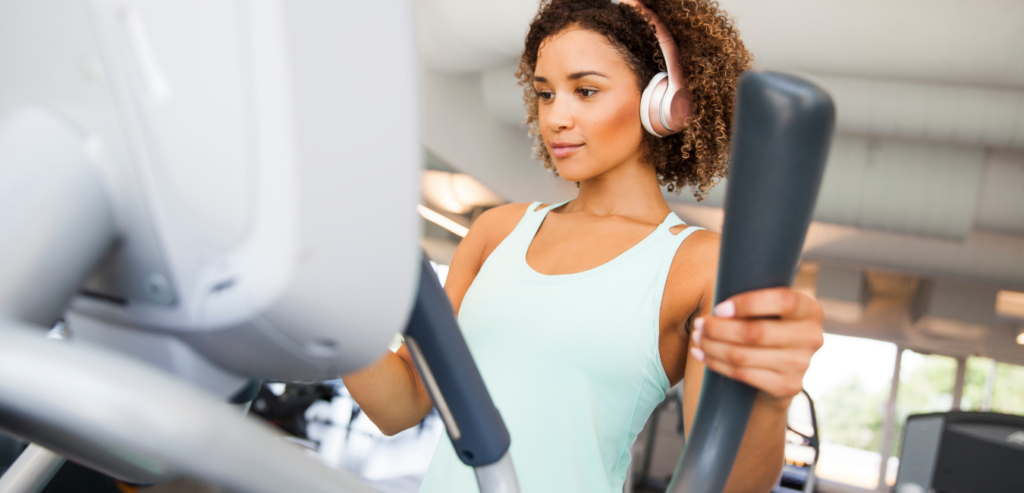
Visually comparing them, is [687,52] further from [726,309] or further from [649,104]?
[726,309]

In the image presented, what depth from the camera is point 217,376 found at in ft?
1.03

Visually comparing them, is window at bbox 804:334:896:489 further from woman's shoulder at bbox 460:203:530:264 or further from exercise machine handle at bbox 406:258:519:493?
exercise machine handle at bbox 406:258:519:493

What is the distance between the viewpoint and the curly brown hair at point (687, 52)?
840mm

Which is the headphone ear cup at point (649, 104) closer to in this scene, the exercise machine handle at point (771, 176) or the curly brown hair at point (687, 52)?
the curly brown hair at point (687, 52)

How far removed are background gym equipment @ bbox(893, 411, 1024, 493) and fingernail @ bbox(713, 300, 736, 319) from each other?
3.60m

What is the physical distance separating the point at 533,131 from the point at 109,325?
88cm

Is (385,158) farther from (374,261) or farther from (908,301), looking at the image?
(908,301)

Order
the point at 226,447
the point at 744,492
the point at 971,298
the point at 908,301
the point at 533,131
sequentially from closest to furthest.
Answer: the point at 226,447 < the point at 744,492 < the point at 533,131 < the point at 971,298 < the point at 908,301

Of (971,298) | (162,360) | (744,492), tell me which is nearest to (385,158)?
(162,360)

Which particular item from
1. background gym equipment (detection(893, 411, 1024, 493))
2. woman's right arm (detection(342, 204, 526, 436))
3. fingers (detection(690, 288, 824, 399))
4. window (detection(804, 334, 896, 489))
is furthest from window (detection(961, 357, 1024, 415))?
fingers (detection(690, 288, 824, 399))

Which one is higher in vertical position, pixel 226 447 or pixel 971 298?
pixel 226 447

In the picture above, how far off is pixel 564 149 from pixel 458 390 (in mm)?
480

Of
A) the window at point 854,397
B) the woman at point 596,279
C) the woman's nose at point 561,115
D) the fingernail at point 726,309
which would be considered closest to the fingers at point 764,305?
the fingernail at point 726,309

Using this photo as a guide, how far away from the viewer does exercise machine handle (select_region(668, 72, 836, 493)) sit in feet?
0.93
